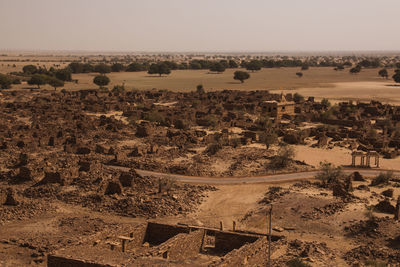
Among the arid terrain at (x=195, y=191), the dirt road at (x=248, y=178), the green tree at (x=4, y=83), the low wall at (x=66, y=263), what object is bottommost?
the dirt road at (x=248, y=178)

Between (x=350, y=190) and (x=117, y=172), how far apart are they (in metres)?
15.8

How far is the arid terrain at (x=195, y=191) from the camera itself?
67.7 feet

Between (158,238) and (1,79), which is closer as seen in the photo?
(158,238)

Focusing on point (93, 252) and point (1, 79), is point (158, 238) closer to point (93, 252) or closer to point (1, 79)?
point (93, 252)

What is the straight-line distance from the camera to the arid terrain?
67.7 feet

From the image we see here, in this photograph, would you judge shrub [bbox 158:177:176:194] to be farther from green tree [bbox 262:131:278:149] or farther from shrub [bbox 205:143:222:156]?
green tree [bbox 262:131:278:149]

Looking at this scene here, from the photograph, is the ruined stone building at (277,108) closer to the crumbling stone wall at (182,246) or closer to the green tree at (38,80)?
the crumbling stone wall at (182,246)

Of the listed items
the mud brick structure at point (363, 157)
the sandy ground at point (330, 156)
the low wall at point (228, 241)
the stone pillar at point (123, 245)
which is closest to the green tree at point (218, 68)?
the sandy ground at point (330, 156)

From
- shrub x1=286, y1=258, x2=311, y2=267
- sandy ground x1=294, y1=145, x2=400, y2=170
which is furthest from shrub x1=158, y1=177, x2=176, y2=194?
sandy ground x1=294, y1=145, x2=400, y2=170

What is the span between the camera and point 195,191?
31.4 m

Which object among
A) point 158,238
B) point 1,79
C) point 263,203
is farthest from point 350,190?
point 1,79

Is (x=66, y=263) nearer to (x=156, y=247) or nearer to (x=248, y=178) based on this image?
(x=156, y=247)

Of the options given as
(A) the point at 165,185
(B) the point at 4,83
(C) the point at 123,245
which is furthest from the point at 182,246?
(B) the point at 4,83

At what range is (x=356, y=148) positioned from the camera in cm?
4584
